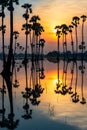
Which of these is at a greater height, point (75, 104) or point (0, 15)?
point (0, 15)

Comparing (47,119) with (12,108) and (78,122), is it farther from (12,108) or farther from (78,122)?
(12,108)

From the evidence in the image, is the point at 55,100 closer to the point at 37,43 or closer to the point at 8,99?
the point at 8,99

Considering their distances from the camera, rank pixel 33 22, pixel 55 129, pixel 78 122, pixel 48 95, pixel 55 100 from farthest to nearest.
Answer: pixel 33 22 → pixel 48 95 → pixel 55 100 → pixel 78 122 → pixel 55 129

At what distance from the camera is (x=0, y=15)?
56812 mm

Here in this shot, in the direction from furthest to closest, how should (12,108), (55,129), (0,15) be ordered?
(0,15), (12,108), (55,129)

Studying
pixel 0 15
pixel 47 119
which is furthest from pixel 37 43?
pixel 47 119

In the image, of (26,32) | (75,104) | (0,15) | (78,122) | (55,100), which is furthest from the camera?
(26,32)

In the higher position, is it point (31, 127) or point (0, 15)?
point (0, 15)

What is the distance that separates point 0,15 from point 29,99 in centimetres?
3493

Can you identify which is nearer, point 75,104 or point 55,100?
point 75,104

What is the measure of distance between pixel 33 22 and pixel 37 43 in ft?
57.1

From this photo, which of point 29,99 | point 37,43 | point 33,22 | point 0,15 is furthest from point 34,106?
point 37,43

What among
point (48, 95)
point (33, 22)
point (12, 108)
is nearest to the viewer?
point (12, 108)

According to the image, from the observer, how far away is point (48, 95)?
84.1ft
